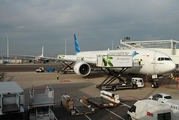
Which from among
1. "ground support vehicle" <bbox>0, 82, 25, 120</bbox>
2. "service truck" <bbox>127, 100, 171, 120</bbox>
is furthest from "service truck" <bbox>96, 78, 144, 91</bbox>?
"ground support vehicle" <bbox>0, 82, 25, 120</bbox>

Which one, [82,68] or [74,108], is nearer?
[74,108]

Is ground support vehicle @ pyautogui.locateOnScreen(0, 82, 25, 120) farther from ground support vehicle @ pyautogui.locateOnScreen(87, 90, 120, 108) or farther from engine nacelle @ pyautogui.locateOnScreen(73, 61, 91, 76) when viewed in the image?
engine nacelle @ pyautogui.locateOnScreen(73, 61, 91, 76)

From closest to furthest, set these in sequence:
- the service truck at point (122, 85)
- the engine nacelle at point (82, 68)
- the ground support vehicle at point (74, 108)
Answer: the ground support vehicle at point (74, 108)
the service truck at point (122, 85)
the engine nacelle at point (82, 68)

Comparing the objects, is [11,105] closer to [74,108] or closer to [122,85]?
[74,108]

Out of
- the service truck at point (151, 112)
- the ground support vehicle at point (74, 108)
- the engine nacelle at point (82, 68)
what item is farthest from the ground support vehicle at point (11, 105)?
the engine nacelle at point (82, 68)

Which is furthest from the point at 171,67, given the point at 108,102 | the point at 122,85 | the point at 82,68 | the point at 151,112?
the point at 82,68

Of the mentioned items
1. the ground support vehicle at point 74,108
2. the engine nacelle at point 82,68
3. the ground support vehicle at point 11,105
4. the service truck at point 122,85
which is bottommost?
the ground support vehicle at point 74,108

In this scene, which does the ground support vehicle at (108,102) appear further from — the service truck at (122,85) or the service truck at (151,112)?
the service truck at (122,85)

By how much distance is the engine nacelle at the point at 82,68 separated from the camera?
21328 millimetres

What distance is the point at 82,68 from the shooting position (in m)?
22.6

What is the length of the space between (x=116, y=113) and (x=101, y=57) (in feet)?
21.1

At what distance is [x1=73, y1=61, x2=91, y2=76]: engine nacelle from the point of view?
840 inches

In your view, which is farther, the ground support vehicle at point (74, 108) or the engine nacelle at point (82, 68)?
the engine nacelle at point (82, 68)

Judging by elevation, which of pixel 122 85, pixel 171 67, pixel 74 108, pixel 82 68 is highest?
pixel 171 67
